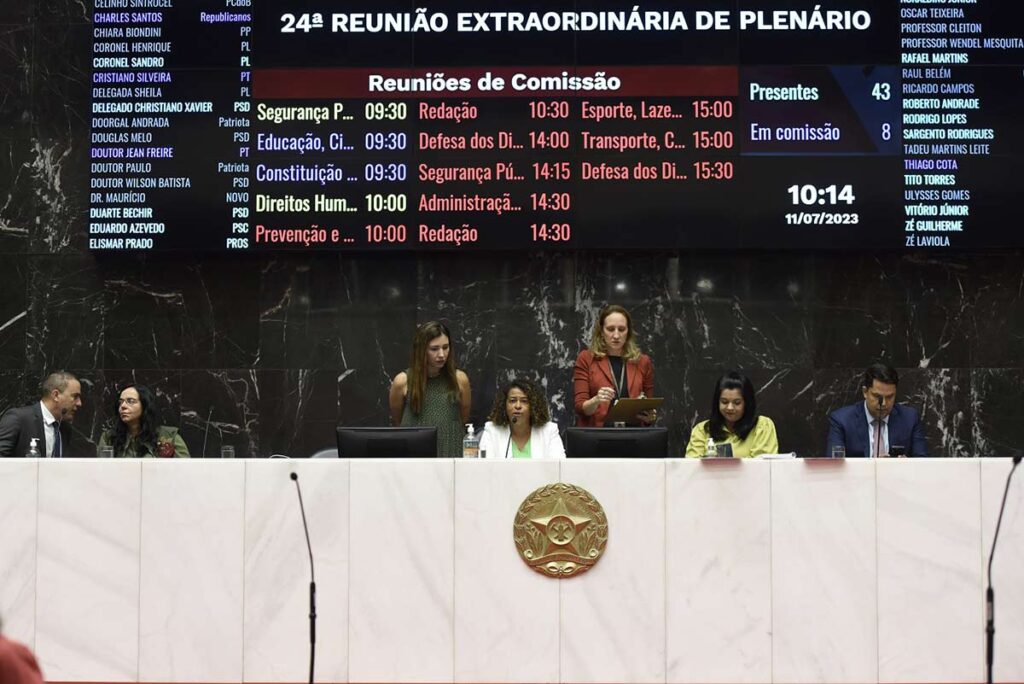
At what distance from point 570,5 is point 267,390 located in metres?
3.21

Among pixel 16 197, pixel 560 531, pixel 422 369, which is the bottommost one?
pixel 560 531

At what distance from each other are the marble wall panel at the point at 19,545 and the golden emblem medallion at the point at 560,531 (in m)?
2.27

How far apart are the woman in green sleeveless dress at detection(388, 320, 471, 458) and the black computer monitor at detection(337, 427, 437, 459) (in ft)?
2.92

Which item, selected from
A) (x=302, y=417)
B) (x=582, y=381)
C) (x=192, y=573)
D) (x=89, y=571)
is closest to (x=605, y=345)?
(x=582, y=381)

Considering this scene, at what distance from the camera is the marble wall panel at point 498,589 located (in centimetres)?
587

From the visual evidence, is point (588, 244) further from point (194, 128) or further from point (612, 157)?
point (194, 128)

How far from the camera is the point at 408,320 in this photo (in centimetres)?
852

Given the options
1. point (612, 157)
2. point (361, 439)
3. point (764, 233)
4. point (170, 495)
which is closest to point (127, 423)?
point (170, 495)

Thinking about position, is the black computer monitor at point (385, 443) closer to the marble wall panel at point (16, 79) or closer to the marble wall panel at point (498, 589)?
the marble wall panel at point (498, 589)

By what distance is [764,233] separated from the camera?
8172 millimetres

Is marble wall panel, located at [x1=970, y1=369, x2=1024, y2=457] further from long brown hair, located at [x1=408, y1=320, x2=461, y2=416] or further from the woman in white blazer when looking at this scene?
long brown hair, located at [x1=408, y1=320, x2=461, y2=416]

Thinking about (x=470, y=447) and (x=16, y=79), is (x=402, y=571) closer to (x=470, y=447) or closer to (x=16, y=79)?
(x=470, y=447)

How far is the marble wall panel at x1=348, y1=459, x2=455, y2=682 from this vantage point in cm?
588

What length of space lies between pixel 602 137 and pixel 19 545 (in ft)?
14.0
